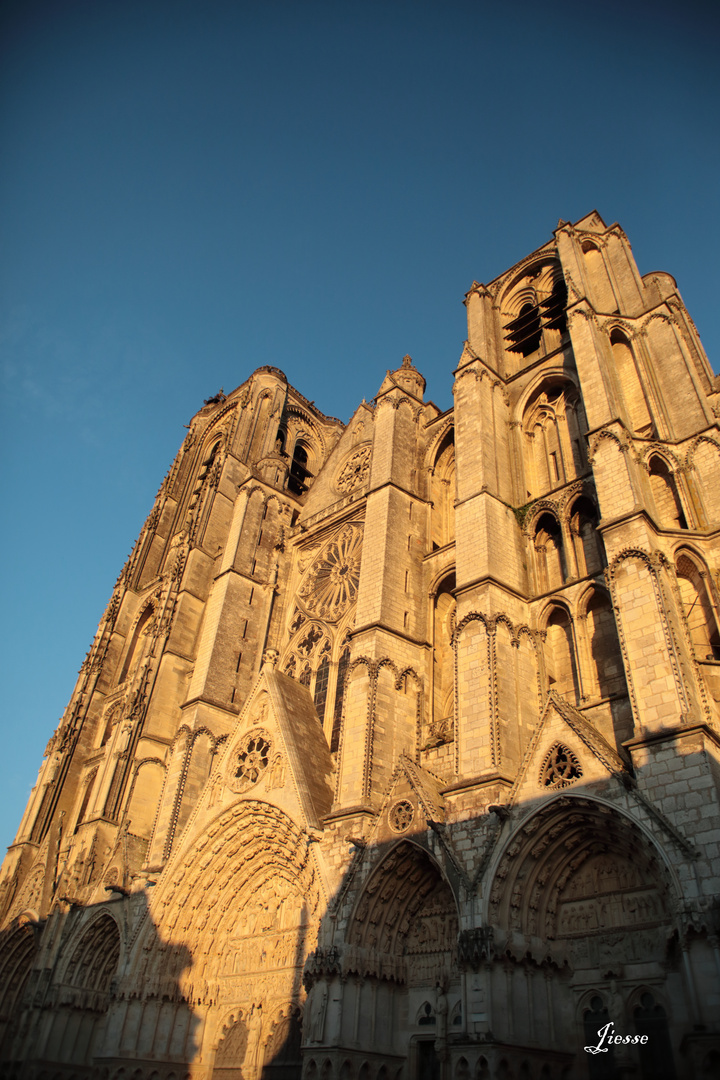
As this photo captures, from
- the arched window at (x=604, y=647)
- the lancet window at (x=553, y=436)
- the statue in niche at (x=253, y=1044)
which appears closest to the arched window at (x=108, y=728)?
the statue in niche at (x=253, y=1044)

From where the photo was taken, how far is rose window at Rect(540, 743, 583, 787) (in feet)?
36.0

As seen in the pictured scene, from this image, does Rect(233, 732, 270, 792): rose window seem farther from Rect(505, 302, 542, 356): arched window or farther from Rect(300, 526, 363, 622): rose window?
Rect(505, 302, 542, 356): arched window

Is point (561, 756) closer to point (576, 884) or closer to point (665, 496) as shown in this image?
point (576, 884)

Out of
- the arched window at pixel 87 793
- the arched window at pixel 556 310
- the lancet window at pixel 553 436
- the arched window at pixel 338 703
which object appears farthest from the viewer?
the arched window at pixel 87 793

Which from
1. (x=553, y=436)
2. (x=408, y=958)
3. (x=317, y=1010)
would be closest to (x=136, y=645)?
(x=553, y=436)

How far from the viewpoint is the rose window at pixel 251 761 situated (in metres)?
16.2

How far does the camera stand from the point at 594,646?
1357 centimetres

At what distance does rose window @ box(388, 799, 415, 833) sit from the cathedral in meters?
0.05

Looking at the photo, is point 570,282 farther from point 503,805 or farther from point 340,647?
point 503,805

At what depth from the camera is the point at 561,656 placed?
47.3ft

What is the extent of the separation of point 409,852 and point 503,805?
2.21 metres

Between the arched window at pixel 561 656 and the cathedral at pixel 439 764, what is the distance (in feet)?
0.23

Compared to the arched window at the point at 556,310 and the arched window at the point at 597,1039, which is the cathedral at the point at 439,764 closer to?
the arched window at the point at 597,1039

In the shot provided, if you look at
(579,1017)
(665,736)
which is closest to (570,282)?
(665,736)
